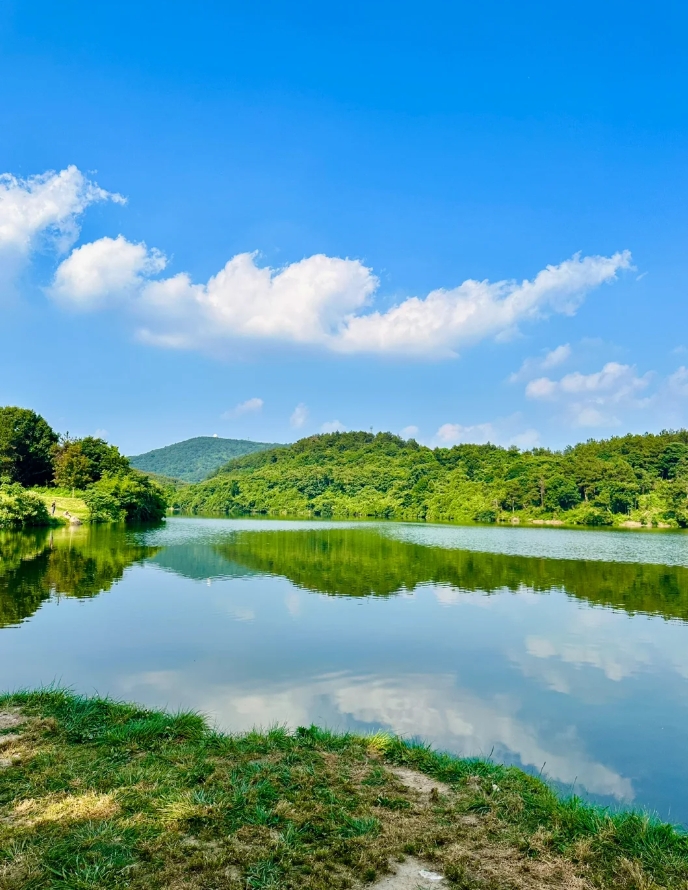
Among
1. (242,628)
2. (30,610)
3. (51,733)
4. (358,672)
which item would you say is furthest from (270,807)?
(30,610)

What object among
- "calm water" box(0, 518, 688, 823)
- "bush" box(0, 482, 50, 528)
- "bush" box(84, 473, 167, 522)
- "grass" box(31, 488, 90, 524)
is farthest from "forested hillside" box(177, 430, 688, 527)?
"bush" box(0, 482, 50, 528)

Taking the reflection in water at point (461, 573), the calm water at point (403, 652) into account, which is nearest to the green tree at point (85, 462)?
the reflection in water at point (461, 573)

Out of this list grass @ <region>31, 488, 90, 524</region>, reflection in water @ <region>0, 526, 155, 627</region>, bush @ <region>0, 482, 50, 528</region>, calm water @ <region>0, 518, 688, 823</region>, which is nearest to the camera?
calm water @ <region>0, 518, 688, 823</region>

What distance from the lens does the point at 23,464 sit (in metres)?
60.4

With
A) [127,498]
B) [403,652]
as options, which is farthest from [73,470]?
[403,652]

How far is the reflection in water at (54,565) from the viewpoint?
15.7 meters

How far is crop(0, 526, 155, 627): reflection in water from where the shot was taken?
15.7 m

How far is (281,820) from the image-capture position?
4.30 metres

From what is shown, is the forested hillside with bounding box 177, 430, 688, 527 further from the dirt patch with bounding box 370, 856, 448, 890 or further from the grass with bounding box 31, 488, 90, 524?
the dirt patch with bounding box 370, 856, 448, 890

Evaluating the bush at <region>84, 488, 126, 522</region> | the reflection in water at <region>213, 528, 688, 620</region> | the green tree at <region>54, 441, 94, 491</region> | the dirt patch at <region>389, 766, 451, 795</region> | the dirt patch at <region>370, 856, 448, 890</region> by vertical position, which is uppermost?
the green tree at <region>54, 441, 94, 491</region>

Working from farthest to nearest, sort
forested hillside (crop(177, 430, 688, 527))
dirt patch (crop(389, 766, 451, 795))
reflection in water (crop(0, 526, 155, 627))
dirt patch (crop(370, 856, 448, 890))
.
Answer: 1. forested hillside (crop(177, 430, 688, 527))
2. reflection in water (crop(0, 526, 155, 627))
3. dirt patch (crop(389, 766, 451, 795))
4. dirt patch (crop(370, 856, 448, 890))

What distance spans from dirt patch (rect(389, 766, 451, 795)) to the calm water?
163cm

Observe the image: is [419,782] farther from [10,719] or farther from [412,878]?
[10,719]

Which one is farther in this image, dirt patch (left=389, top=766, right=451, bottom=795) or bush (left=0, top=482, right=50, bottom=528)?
bush (left=0, top=482, right=50, bottom=528)
